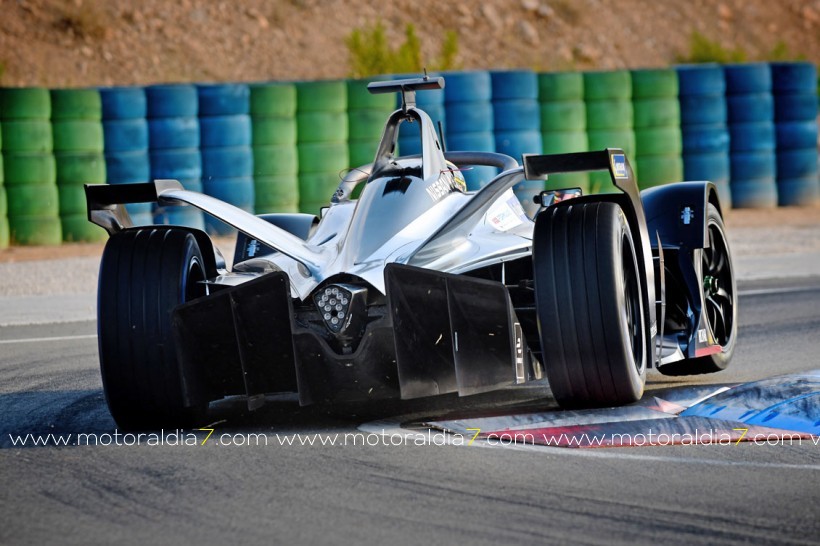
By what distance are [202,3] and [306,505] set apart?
94.2 feet

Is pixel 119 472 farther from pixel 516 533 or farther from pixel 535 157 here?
pixel 535 157

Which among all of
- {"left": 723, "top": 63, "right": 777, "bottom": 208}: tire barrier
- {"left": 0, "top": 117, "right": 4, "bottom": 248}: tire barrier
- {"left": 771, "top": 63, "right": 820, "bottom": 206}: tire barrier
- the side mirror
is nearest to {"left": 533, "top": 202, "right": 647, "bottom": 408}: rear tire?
the side mirror

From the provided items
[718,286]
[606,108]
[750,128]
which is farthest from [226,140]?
[718,286]

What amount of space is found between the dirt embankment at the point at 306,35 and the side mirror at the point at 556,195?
23.1 metres

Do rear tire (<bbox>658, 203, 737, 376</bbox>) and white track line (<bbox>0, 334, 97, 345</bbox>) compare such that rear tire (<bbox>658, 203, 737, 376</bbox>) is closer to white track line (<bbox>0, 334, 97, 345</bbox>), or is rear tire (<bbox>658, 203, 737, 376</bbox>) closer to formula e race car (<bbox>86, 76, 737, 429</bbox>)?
formula e race car (<bbox>86, 76, 737, 429</bbox>)

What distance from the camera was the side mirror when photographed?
646cm

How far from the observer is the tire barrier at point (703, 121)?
18406 millimetres

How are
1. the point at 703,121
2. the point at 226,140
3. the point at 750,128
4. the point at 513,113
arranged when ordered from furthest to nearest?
the point at 750,128 → the point at 703,121 → the point at 513,113 → the point at 226,140

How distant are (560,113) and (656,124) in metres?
1.55

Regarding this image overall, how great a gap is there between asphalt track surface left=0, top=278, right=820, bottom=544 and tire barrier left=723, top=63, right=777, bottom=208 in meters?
13.7

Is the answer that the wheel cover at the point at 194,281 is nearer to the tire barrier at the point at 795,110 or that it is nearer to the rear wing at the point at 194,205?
the rear wing at the point at 194,205

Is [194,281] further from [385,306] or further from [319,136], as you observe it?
[319,136]

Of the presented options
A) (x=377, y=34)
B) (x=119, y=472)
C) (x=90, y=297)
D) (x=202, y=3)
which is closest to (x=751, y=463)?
(x=119, y=472)

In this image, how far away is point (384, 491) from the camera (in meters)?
4.52
